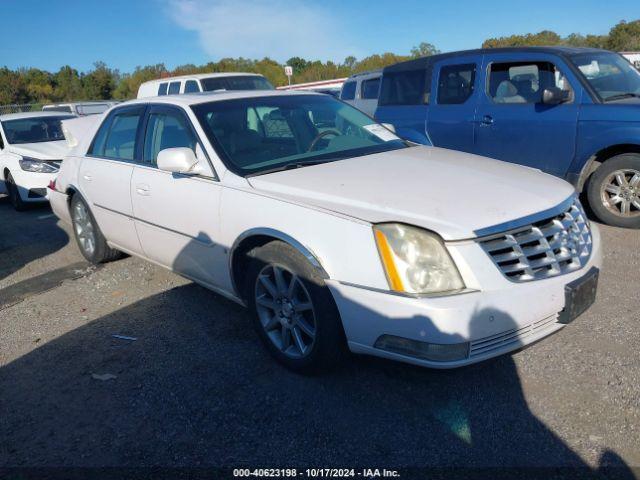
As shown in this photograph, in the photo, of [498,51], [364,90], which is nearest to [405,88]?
[498,51]

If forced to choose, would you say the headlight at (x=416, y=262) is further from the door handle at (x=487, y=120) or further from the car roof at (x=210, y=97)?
the door handle at (x=487, y=120)

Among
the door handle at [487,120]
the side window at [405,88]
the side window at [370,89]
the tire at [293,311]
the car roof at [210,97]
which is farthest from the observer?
the side window at [370,89]

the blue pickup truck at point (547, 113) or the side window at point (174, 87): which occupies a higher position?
the side window at point (174, 87)

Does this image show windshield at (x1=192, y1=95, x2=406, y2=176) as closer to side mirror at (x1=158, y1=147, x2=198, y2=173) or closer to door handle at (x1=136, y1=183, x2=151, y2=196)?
→ side mirror at (x1=158, y1=147, x2=198, y2=173)

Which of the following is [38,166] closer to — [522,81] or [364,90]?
[364,90]

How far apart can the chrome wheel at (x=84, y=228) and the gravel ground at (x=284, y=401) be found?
1329 mm

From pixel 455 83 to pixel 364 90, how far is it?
405cm

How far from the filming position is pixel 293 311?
310 cm

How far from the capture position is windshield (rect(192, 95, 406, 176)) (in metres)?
3.66

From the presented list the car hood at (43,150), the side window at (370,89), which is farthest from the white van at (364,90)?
the car hood at (43,150)

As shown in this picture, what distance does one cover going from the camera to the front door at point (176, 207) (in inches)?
141

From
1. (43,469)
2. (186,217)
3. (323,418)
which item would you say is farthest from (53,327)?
(323,418)

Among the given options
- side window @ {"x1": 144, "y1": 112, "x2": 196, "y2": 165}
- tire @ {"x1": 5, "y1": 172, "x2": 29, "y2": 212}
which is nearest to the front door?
side window @ {"x1": 144, "y1": 112, "x2": 196, "y2": 165}

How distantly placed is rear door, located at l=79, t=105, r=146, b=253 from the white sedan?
4093 mm
